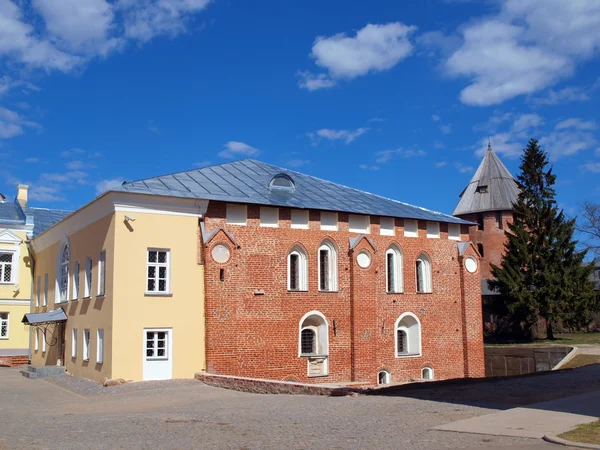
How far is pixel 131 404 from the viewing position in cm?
1551

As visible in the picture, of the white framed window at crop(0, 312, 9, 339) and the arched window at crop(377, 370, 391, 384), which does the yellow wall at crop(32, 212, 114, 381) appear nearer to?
the white framed window at crop(0, 312, 9, 339)

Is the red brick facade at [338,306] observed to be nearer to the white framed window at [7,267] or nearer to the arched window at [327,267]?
the arched window at [327,267]

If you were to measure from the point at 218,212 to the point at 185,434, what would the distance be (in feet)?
39.4

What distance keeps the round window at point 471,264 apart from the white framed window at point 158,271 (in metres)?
13.5

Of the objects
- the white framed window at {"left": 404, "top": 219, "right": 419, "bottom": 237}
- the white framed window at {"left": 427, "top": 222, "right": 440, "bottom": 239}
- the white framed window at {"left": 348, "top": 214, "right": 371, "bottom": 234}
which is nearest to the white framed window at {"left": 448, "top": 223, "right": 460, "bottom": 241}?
the white framed window at {"left": 427, "top": 222, "right": 440, "bottom": 239}

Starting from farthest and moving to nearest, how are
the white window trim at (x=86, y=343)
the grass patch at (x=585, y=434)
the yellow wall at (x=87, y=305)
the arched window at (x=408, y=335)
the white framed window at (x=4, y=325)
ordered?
the white framed window at (x=4, y=325) → the arched window at (x=408, y=335) → the white window trim at (x=86, y=343) → the yellow wall at (x=87, y=305) → the grass patch at (x=585, y=434)

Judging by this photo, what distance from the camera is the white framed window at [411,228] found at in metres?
26.0

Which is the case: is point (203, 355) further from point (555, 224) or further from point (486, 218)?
point (486, 218)

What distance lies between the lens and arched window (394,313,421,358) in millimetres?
25422

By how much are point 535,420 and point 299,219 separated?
14.1 m

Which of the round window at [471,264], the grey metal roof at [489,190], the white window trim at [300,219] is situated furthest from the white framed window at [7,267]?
the grey metal roof at [489,190]

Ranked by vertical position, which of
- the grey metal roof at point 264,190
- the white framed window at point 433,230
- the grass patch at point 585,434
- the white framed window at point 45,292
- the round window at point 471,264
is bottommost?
the grass patch at point 585,434

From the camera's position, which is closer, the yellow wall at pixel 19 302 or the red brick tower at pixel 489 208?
the yellow wall at pixel 19 302

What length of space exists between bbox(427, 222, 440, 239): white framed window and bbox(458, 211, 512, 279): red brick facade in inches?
940
